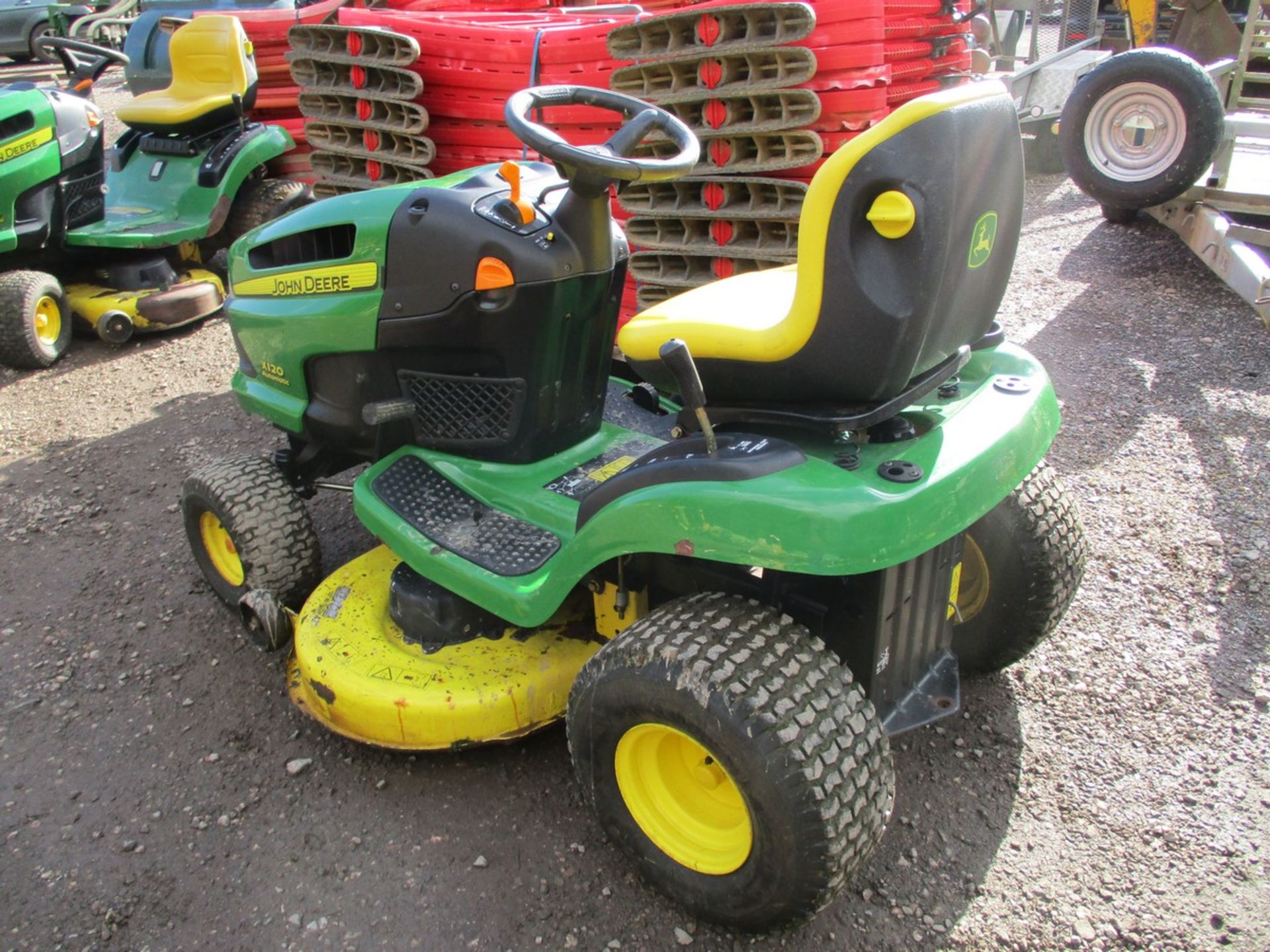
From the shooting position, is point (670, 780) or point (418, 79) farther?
point (418, 79)

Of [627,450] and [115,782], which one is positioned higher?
[627,450]

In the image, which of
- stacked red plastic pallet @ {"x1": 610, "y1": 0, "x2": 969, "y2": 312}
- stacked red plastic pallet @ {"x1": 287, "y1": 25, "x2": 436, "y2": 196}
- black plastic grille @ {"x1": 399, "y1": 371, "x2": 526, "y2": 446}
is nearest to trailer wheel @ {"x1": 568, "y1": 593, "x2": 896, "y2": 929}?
black plastic grille @ {"x1": 399, "y1": 371, "x2": 526, "y2": 446}

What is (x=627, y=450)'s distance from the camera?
2863 mm

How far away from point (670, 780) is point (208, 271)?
4.99m

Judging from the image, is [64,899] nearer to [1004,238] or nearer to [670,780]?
[670,780]

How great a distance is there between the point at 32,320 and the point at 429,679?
12.6 feet

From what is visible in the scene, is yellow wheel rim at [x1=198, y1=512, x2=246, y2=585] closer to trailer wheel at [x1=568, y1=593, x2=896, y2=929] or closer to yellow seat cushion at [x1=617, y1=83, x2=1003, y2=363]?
trailer wheel at [x1=568, y1=593, x2=896, y2=929]

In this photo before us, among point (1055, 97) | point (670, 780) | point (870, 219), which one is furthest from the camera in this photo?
point (1055, 97)

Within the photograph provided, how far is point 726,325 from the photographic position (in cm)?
198

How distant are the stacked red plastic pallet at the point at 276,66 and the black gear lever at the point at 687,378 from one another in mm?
5509

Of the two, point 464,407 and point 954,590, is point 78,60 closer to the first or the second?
point 464,407

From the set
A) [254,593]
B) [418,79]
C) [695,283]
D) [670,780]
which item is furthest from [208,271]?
Result: [670,780]

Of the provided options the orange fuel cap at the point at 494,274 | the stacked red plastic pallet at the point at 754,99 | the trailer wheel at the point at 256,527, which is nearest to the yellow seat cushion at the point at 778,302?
the orange fuel cap at the point at 494,274

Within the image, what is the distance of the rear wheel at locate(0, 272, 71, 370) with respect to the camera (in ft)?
16.4
